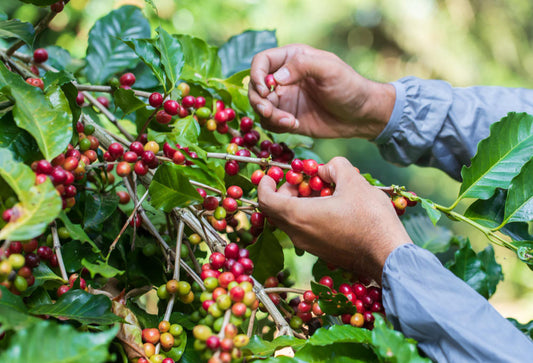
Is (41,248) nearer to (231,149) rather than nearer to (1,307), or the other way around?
(1,307)

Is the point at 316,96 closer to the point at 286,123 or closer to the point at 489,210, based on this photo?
the point at 286,123

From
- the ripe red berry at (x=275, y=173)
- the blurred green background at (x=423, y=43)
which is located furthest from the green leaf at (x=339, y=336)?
the blurred green background at (x=423, y=43)

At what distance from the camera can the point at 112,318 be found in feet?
1.47

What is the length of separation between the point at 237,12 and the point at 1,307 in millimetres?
2085

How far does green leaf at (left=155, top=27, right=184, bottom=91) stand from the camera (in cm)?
62

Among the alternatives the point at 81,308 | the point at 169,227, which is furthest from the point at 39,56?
the point at 81,308

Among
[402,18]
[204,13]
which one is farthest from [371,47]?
[204,13]

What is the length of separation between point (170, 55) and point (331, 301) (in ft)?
1.31

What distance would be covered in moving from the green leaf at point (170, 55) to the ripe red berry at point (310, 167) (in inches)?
8.5

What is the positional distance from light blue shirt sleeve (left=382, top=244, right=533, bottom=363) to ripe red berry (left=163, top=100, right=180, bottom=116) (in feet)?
1.14

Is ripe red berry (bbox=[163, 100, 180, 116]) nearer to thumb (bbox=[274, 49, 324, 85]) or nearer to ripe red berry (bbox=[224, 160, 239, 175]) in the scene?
ripe red berry (bbox=[224, 160, 239, 175])

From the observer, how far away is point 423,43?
312cm

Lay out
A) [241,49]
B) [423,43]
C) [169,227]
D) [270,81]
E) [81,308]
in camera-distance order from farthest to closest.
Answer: [423,43]
[241,49]
[270,81]
[169,227]
[81,308]

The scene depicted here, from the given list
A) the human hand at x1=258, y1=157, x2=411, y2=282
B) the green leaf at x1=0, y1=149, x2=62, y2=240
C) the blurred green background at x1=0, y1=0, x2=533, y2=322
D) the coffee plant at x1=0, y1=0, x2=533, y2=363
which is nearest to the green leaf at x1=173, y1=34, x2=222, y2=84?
the coffee plant at x1=0, y1=0, x2=533, y2=363
